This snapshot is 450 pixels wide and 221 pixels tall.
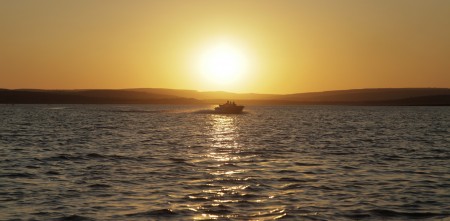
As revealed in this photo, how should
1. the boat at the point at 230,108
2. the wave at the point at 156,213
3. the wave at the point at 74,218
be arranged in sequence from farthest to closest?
the boat at the point at 230,108
the wave at the point at 156,213
the wave at the point at 74,218

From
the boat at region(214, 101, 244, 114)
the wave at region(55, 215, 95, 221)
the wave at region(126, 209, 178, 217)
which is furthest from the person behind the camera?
the boat at region(214, 101, 244, 114)

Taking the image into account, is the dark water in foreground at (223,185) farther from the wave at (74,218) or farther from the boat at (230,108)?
the boat at (230,108)

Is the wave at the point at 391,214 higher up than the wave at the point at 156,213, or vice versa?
the wave at the point at 156,213

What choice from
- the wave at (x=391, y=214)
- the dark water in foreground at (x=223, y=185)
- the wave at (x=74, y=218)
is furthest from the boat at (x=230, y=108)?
the wave at (x=74, y=218)

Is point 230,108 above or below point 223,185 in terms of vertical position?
below

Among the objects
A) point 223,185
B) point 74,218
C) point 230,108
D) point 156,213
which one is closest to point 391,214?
point 156,213

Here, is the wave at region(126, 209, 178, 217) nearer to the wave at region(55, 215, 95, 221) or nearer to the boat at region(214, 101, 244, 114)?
the wave at region(55, 215, 95, 221)

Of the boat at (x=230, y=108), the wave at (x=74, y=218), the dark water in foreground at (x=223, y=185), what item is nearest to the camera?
the wave at (x=74, y=218)

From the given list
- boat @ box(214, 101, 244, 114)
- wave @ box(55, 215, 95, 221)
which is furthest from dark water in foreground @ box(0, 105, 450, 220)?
boat @ box(214, 101, 244, 114)

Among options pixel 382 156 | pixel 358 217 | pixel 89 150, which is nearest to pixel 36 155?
pixel 89 150

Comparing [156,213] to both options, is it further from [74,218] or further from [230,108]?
[230,108]

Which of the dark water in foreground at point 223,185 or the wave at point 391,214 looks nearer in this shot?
the wave at point 391,214

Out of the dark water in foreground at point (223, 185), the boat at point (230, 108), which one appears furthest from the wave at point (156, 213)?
the boat at point (230, 108)

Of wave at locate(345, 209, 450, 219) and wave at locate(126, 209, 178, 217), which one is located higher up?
wave at locate(126, 209, 178, 217)
